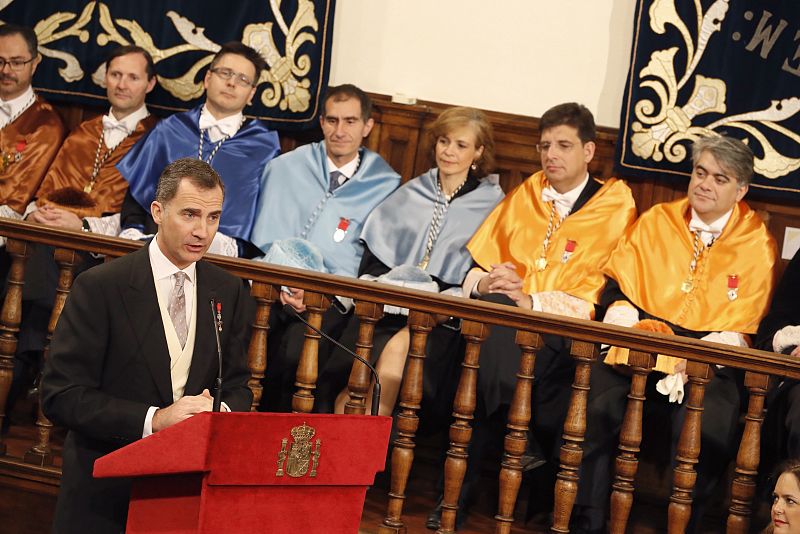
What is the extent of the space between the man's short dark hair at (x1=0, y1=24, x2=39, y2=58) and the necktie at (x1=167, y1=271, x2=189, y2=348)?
3.26 m

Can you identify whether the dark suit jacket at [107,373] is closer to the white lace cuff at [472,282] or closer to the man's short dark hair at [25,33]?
the white lace cuff at [472,282]

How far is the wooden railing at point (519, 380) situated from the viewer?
3.82 metres

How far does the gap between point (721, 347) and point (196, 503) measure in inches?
76.7

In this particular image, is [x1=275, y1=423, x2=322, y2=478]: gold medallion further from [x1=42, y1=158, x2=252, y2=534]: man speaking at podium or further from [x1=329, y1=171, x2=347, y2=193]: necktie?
[x1=329, y1=171, x2=347, y2=193]: necktie

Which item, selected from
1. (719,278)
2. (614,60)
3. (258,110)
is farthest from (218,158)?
(719,278)

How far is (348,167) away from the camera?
554 centimetres

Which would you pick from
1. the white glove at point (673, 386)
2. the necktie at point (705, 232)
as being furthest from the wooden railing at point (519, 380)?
the necktie at point (705, 232)

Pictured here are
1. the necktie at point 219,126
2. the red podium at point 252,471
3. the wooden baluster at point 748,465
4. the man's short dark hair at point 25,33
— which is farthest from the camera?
the man's short dark hair at point 25,33

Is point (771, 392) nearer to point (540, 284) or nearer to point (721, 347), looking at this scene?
point (721, 347)

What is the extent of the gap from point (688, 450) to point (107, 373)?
2003 mm

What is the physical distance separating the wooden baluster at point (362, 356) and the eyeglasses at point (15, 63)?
2747 mm

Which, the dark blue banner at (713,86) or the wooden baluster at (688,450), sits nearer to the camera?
the wooden baluster at (688,450)

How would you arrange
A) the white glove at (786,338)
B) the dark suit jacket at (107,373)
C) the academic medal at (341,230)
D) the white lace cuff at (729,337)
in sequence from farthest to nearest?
the academic medal at (341,230) < the white lace cuff at (729,337) < the white glove at (786,338) < the dark suit jacket at (107,373)

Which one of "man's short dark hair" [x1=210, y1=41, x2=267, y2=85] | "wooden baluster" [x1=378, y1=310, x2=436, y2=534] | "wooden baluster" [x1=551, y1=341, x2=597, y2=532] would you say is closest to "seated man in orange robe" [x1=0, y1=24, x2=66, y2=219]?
"man's short dark hair" [x1=210, y1=41, x2=267, y2=85]
